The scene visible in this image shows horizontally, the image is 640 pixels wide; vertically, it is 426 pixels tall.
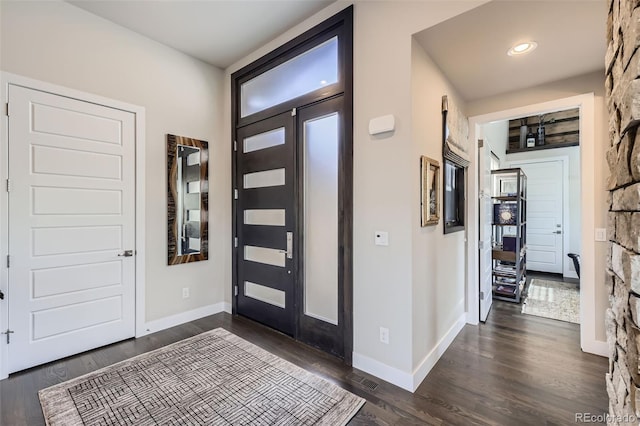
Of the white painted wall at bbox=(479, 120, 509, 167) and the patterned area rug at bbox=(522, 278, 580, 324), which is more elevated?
the white painted wall at bbox=(479, 120, 509, 167)

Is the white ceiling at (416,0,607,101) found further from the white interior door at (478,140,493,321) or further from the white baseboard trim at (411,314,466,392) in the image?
the white baseboard trim at (411,314,466,392)

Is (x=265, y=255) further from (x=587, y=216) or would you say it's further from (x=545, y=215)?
(x=545, y=215)

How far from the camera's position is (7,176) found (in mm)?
2297

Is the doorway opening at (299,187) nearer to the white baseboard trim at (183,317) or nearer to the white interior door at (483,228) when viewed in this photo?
the white baseboard trim at (183,317)

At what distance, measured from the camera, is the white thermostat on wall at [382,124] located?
7.13 feet

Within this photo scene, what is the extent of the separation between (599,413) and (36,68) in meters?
4.90

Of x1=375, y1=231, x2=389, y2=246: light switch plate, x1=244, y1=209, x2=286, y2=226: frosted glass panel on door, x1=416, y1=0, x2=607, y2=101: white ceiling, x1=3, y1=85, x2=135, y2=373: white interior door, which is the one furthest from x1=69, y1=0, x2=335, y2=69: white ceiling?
x1=375, y1=231, x2=389, y2=246: light switch plate

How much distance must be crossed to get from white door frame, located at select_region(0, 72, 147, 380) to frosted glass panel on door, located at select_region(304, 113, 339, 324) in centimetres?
173

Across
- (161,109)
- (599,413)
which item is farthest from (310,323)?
(161,109)

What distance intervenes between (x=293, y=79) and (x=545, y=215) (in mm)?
5709

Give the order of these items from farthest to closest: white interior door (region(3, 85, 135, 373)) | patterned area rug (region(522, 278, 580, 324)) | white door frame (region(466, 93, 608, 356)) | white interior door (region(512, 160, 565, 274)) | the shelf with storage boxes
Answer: white interior door (region(512, 160, 565, 274)) < the shelf with storage boxes < patterned area rug (region(522, 278, 580, 324)) < white door frame (region(466, 93, 608, 356)) < white interior door (region(3, 85, 135, 373))

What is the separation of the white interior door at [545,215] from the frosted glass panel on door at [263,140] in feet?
17.4

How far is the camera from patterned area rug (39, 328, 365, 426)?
182 centimetres

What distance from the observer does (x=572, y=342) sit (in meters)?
2.84
